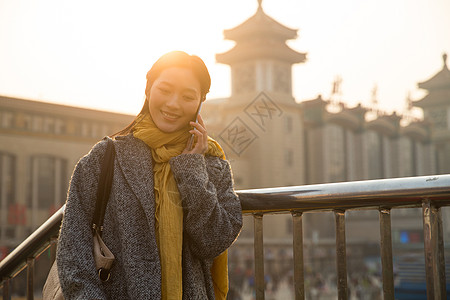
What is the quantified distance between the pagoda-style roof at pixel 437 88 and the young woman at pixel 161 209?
49.0 m

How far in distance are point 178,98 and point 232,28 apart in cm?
3118

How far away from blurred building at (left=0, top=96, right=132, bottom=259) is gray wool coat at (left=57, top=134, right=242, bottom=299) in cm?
2010

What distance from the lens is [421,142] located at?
47531mm

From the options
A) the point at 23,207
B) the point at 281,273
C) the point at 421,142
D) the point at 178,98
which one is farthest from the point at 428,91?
the point at 178,98

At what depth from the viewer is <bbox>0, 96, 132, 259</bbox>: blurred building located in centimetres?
2145

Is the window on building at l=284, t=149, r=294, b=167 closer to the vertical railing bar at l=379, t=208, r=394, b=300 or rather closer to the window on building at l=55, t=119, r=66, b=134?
the window on building at l=55, t=119, r=66, b=134

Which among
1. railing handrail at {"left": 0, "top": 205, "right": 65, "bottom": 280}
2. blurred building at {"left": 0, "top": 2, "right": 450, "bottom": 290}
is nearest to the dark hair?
railing handrail at {"left": 0, "top": 205, "right": 65, "bottom": 280}

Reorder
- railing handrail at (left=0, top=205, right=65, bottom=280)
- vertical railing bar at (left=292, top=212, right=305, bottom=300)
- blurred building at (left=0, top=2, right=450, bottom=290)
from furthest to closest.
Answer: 1. blurred building at (left=0, top=2, right=450, bottom=290)
2. railing handrail at (left=0, top=205, right=65, bottom=280)
3. vertical railing bar at (left=292, top=212, right=305, bottom=300)

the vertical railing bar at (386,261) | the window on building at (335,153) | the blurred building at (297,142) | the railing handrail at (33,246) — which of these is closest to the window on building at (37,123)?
the blurred building at (297,142)

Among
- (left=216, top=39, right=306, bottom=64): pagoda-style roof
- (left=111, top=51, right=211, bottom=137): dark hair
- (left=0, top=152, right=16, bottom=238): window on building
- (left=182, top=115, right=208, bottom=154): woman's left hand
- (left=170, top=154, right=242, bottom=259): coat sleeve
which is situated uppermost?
(left=216, top=39, right=306, bottom=64): pagoda-style roof

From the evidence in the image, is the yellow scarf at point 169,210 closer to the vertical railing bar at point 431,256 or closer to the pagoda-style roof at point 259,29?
the vertical railing bar at point 431,256

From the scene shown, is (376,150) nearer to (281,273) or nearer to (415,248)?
(415,248)

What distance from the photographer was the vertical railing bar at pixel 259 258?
1.82 meters

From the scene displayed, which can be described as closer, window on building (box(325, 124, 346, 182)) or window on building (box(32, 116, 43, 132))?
window on building (box(32, 116, 43, 132))
